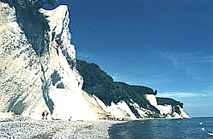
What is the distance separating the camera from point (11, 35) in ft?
134

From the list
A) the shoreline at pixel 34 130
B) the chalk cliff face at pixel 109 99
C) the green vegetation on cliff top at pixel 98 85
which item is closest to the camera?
the shoreline at pixel 34 130

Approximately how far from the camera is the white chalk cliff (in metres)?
38.9

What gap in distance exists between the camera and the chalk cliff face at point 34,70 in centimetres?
3875

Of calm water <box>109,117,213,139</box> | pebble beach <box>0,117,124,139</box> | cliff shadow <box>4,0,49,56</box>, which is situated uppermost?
cliff shadow <box>4,0,49,56</box>

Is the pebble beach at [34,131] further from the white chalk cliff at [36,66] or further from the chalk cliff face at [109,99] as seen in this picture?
the chalk cliff face at [109,99]

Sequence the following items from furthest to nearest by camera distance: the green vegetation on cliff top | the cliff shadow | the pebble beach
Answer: the green vegetation on cliff top, the cliff shadow, the pebble beach

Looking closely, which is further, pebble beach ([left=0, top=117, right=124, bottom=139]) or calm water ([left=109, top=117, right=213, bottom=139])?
calm water ([left=109, top=117, right=213, bottom=139])

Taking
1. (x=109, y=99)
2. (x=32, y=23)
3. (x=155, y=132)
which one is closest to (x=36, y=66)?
(x=32, y=23)

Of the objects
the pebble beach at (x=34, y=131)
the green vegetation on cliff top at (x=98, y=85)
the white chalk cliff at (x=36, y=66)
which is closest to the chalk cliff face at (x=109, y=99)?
the green vegetation on cliff top at (x=98, y=85)

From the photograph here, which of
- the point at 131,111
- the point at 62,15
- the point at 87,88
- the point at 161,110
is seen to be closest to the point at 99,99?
the point at 87,88

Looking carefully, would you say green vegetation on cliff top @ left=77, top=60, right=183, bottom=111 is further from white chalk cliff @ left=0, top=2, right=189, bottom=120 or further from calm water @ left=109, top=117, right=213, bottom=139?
calm water @ left=109, top=117, right=213, bottom=139

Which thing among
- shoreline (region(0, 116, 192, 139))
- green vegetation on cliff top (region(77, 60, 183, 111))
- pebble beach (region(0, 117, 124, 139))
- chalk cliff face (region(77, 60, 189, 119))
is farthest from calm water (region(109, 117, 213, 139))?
green vegetation on cliff top (region(77, 60, 183, 111))

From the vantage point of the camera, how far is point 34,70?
44.8 meters

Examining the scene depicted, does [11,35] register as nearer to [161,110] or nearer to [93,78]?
[93,78]
